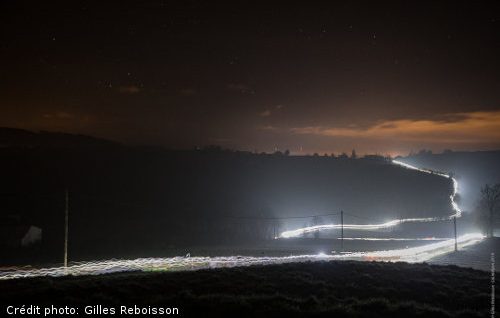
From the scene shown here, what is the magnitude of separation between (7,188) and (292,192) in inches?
3777

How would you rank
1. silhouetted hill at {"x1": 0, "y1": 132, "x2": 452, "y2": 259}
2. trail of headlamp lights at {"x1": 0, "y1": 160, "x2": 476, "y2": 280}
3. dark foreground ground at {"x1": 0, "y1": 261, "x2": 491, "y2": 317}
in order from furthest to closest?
silhouetted hill at {"x1": 0, "y1": 132, "x2": 452, "y2": 259} < trail of headlamp lights at {"x1": 0, "y1": 160, "x2": 476, "y2": 280} < dark foreground ground at {"x1": 0, "y1": 261, "x2": 491, "y2": 317}

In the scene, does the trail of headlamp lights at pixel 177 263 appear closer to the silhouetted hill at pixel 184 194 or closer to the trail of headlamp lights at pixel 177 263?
the trail of headlamp lights at pixel 177 263

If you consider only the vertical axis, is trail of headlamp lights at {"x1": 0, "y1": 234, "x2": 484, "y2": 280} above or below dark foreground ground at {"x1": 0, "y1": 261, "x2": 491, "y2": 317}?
below

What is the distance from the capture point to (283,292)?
19234 millimetres

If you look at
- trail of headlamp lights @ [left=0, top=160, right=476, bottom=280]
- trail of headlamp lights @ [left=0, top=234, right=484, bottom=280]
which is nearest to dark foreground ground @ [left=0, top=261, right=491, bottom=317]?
trail of headlamp lights @ [left=0, top=234, right=484, bottom=280]

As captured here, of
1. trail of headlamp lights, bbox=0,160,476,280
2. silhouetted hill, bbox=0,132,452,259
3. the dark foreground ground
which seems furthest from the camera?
silhouetted hill, bbox=0,132,452,259

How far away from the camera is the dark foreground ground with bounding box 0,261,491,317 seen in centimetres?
1491

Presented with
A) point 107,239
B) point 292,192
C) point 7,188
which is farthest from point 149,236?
point 292,192

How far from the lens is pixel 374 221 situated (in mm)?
135125

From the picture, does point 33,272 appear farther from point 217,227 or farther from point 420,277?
point 217,227

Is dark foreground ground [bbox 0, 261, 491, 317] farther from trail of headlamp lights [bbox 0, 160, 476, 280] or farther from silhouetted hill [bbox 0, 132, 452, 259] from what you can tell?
silhouetted hill [bbox 0, 132, 452, 259]

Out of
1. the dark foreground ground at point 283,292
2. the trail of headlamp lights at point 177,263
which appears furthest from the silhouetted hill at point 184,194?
the dark foreground ground at point 283,292

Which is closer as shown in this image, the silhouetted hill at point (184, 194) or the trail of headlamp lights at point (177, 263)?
the trail of headlamp lights at point (177, 263)

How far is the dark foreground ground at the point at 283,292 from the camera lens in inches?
587
